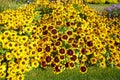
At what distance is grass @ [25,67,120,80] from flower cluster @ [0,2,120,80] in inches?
4.7

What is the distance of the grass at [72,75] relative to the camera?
7.60 m

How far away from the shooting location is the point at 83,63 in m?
8.29

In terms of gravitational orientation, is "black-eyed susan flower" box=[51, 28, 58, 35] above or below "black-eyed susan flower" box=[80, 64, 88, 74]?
above

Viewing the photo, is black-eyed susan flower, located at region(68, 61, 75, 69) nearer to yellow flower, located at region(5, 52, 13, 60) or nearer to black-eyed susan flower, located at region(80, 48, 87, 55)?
black-eyed susan flower, located at region(80, 48, 87, 55)

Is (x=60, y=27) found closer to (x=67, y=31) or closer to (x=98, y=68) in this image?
(x=67, y=31)

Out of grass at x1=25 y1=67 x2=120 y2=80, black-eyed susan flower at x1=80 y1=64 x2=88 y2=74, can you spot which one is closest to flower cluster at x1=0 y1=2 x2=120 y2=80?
black-eyed susan flower at x1=80 y1=64 x2=88 y2=74

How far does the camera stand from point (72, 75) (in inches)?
303

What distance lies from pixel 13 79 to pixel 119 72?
7.61 ft

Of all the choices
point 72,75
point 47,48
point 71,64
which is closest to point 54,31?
point 47,48

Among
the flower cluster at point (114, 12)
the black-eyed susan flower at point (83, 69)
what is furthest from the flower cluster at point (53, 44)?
the flower cluster at point (114, 12)

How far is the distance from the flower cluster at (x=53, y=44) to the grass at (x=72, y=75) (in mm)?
118

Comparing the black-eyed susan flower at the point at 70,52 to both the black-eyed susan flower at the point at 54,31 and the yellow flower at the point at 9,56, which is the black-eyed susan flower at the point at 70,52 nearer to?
the black-eyed susan flower at the point at 54,31

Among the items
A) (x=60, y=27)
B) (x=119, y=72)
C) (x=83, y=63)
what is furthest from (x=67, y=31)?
(x=119, y=72)

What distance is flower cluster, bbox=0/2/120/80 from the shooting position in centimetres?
786
